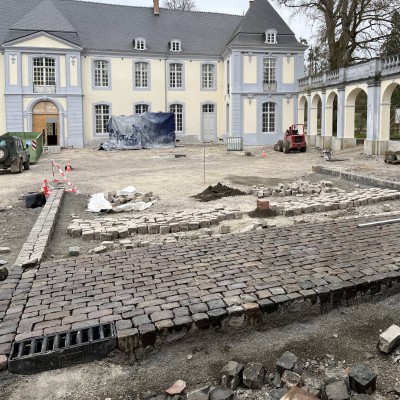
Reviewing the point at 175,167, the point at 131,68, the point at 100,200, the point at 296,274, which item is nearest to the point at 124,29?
the point at 131,68

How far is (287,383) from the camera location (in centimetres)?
365

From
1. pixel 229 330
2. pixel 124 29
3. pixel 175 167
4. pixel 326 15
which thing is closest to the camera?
pixel 229 330

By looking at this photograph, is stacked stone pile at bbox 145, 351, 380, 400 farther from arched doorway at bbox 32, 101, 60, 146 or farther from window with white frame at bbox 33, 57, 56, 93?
window with white frame at bbox 33, 57, 56, 93

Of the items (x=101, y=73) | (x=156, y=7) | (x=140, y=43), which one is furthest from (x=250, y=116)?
(x=156, y=7)

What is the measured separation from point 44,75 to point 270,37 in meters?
17.9

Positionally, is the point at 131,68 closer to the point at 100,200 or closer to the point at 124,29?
→ the point at 124,29

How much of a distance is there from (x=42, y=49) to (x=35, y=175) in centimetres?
1883

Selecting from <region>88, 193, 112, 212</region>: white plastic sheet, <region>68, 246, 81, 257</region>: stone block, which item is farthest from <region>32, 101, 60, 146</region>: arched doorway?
<region>68, 246, 81, 257</region>: stone block

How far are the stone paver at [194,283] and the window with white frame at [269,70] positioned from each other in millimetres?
32107

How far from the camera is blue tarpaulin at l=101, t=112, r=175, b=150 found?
3459cm

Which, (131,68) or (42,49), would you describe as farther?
(131,68)

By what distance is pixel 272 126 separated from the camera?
3825 cm

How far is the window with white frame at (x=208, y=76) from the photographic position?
40.2 metres

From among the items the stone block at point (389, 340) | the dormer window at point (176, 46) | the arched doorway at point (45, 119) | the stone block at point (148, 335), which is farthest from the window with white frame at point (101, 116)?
the stone block at point (389, 340)
